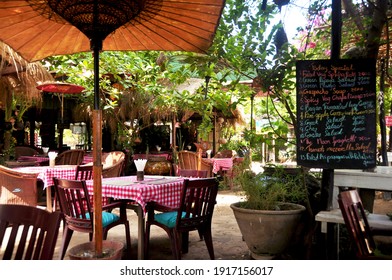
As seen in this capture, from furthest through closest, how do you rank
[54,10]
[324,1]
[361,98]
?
[324,1] < [361,98] < [54,10]

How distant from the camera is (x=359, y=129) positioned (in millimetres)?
3053

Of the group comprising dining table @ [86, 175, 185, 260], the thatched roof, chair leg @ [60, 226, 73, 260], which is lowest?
chair leg @ [60, 226, 73, 260]

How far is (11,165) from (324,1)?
5140mm

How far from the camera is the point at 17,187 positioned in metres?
4.03

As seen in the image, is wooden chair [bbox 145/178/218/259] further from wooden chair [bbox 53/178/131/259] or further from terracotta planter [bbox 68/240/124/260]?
terracotta planter [bbox 68/240/124/260]

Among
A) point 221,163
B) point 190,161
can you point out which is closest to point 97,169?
point 190,161

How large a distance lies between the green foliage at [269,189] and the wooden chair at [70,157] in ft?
13.8

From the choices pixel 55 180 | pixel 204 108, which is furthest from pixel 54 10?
pixel 204 108

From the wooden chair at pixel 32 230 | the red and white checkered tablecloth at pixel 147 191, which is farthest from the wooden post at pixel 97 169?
the red and white checkered tablecloth at pixel 147 191

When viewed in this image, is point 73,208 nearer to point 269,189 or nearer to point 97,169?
point 97,169

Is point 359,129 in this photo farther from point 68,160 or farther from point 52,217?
point 68,160

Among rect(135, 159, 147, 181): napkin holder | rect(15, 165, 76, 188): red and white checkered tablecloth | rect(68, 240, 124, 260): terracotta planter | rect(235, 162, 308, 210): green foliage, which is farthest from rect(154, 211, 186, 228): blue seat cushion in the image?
rect(15, 165, 76, 188): red and white checkered tablecloth

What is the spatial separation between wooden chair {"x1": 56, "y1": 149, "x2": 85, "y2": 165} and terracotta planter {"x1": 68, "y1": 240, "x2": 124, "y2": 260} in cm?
503

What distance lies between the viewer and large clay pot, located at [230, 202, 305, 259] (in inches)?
125
